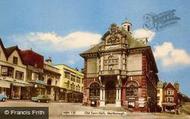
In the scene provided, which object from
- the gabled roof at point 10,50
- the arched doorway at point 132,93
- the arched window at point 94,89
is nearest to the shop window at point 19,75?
the gabled roof at point 10,50

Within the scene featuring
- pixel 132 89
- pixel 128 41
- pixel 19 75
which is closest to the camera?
pixel 19 75

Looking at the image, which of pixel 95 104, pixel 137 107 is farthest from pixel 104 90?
pixel 137 107

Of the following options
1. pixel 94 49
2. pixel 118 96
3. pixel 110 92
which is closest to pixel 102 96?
pixel 110 92

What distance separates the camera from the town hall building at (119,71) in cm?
2692

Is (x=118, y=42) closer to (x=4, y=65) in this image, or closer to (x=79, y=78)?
(x=79, y=78)

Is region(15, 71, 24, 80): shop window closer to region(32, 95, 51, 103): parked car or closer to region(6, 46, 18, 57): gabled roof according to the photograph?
region(6, 46, 18, 57): gabled roof

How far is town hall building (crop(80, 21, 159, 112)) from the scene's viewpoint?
88.3 ft

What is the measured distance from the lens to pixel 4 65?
2362cm

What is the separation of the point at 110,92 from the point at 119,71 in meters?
2.13

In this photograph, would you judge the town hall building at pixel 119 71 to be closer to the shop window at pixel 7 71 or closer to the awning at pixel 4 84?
the shop window at pixel 7 71

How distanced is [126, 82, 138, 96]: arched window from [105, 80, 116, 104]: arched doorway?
1.39 meters

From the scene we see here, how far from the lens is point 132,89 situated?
27.5 m

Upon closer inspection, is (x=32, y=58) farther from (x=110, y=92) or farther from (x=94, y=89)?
(x=110, y=92)

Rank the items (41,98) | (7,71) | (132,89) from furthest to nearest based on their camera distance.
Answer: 1. (132,89)
2. (7,71)
3. (41,98)
